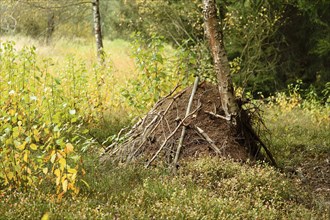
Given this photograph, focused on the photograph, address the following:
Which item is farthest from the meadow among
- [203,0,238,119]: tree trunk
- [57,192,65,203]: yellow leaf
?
[203,0,238,119]: tree trunk

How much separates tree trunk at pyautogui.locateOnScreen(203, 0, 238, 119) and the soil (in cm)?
26

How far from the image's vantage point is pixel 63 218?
456 centimetres

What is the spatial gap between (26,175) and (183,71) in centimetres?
424

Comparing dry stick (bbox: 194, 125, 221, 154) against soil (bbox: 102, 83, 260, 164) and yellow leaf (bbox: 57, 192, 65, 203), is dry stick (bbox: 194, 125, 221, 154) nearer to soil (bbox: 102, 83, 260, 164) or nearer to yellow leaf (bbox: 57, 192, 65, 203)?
soil (bbox: 102, 83, 260, 164)

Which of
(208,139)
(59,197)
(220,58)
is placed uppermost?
(220,58)

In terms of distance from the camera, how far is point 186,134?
717cm

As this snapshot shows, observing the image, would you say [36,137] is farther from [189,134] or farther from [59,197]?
[189,134]

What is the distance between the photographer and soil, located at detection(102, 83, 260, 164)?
7.00 meters

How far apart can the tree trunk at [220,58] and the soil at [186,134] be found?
0.26 metres

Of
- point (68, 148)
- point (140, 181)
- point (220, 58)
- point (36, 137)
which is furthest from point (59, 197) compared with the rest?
point (220, 58)

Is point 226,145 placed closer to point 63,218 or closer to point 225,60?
point 225,60

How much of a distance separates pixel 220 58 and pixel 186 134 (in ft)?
3.74

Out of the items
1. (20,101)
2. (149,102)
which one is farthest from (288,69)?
(20,101)

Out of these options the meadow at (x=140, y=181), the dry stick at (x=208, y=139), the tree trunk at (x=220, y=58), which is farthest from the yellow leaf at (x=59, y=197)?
the tree trunk at (x=220, y=58)
